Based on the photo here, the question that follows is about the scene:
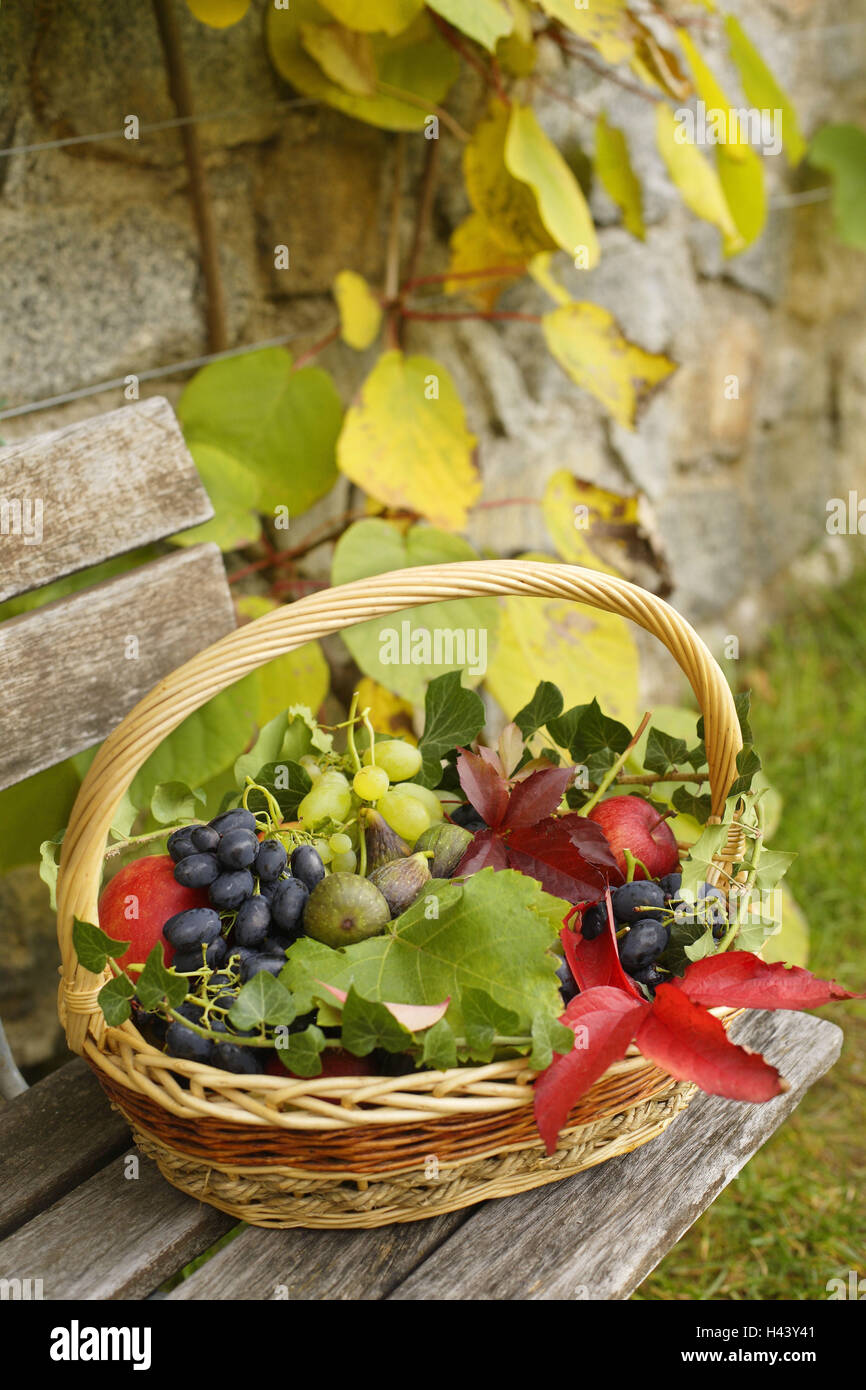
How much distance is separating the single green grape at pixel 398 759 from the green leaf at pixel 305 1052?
263 millimetres

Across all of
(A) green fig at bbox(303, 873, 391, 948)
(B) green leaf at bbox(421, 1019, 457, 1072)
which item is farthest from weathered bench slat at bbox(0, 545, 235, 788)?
(B) green leaf at bbox(421, 1019, 457, 1072)

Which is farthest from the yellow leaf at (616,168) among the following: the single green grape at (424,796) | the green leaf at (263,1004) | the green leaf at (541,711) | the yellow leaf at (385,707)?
the green leaf at (263,1004)

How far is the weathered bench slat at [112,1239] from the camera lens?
2.29 feet

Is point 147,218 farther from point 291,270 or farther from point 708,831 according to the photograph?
point 708,831

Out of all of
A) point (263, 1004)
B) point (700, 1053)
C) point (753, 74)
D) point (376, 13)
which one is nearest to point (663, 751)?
point (700, 1053)

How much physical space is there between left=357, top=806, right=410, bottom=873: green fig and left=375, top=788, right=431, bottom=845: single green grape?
0.03 m

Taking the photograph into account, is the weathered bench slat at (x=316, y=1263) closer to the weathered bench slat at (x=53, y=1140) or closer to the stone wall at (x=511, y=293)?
the weathered bench slat at (x=53, y=1140)

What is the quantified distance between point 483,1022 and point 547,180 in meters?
1.05

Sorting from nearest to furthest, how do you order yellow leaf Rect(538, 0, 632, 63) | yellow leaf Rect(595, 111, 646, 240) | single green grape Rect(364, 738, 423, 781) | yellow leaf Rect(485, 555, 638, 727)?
single green grape Rect(364, 738, 423, 781), yellow leaf Rect(538, 0, 632, 63), yellow leaf Rect(485, 555, 638, 727), yellow leaf Rect(595, 111, 646, 240)

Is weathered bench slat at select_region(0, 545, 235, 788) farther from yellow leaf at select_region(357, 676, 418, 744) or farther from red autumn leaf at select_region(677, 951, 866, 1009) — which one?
red autumn leaf at select_region(677, 951, 866, 1009)

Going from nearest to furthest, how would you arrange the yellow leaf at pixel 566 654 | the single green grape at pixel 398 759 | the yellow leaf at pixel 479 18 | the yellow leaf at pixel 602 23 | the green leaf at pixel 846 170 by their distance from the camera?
the single green grape at pixel 398 759 < the yellow leaf at pixel 479 18 < the yellow leaf at pixel 602 23 < the yellow leaf at pixel 566 654 < the green leaf at pixel 846 170

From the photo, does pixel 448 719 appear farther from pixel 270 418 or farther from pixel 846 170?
pixel 846 170

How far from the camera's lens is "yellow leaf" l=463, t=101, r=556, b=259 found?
1.38 metres

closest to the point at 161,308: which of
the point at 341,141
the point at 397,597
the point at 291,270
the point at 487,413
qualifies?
the point at 291,270
